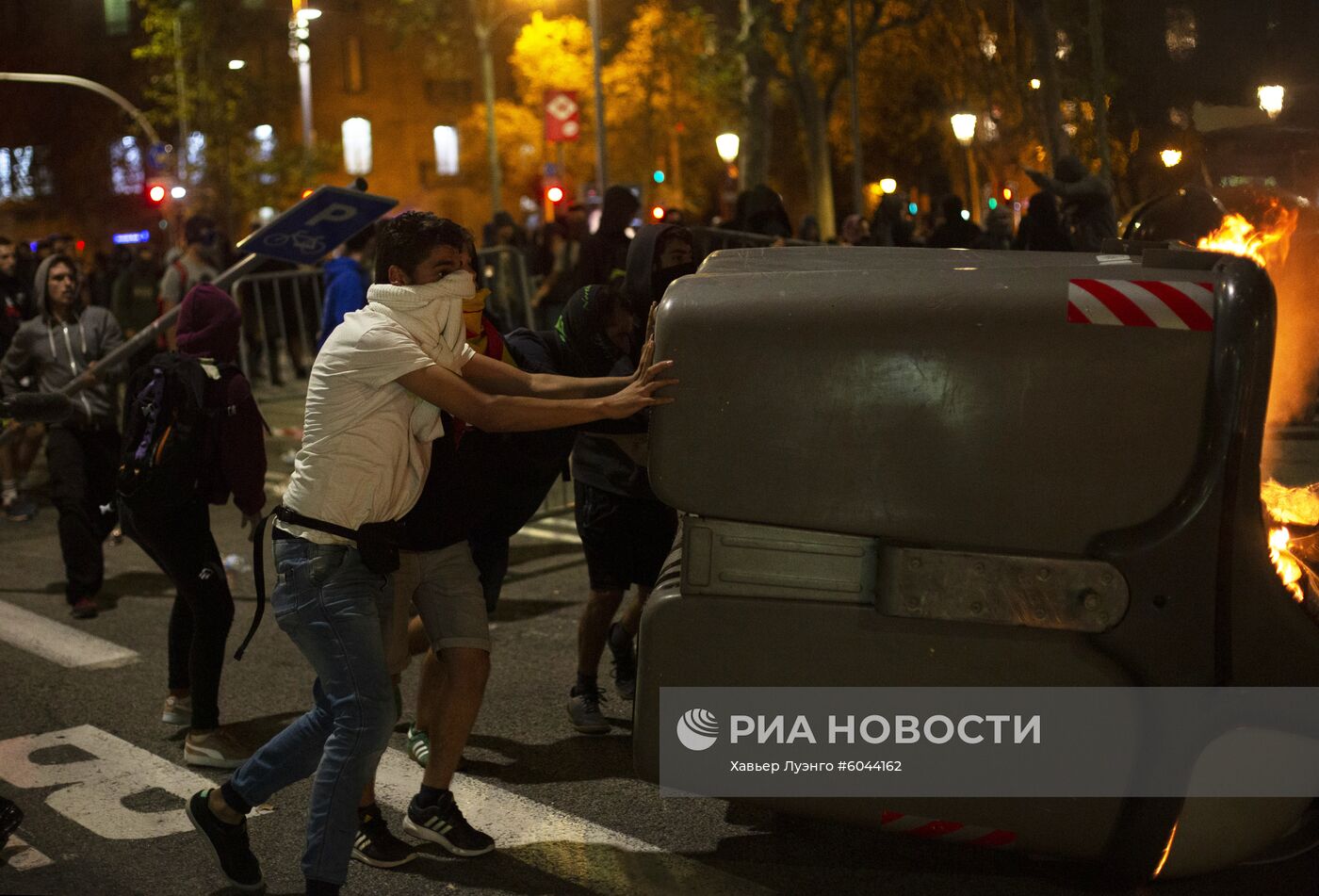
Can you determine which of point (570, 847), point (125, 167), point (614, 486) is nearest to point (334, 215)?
point (614, 486)

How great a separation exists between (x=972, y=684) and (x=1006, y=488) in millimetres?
459

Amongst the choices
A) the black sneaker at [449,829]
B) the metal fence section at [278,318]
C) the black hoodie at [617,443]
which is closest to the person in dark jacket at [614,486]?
the black hoodie at [617,443]

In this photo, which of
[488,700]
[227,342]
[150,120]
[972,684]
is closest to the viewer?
[972,684]

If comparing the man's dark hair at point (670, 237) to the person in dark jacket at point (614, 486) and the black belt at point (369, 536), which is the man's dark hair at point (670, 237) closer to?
the person in dark jacket at point (614, 486)

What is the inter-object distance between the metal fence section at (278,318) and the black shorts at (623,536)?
8.04 meters

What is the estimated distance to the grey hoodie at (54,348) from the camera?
865 cm

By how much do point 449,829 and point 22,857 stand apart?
4.36ft

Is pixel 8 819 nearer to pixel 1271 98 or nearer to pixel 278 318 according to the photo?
pixel 1271 98

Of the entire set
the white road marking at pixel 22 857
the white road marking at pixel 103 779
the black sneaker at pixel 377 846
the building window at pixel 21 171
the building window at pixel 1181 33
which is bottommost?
the white road marking at pixel 103 779

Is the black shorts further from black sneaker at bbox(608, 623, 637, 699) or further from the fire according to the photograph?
the fire

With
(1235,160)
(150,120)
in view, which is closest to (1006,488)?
(1235,160)

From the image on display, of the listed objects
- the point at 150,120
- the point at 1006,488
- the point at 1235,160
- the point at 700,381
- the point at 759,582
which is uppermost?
the point at 150,120

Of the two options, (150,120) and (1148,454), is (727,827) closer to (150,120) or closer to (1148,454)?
(1148,454)

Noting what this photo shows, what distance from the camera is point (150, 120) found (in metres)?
44.8
